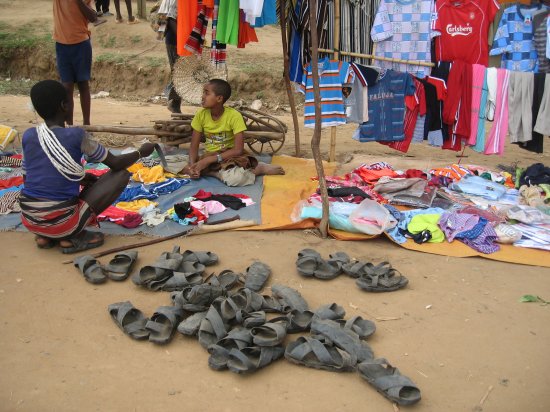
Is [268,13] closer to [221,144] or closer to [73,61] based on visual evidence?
[221,144]

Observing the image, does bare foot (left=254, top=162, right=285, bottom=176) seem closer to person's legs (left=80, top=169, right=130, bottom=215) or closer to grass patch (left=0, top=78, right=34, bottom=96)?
person's legs (left=80, top=169, right=130, bottom=215)

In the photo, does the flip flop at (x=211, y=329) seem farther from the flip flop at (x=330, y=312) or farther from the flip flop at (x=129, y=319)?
the flip flop at (x=330, y=312)

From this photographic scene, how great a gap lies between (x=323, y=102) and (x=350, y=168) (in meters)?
0.85

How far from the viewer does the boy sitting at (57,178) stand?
12.0ft

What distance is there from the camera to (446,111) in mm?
5742

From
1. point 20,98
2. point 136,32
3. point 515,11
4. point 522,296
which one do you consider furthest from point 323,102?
point 136,32

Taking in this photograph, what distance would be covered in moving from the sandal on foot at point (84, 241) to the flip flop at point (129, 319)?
98 cm

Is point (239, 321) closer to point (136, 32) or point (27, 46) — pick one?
point (136, 32)

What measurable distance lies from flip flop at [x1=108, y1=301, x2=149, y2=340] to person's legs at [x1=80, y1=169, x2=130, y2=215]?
3.69 ft

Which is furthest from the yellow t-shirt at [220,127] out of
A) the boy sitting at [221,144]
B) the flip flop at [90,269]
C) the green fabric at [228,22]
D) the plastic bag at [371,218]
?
the flip flop at [90,269]

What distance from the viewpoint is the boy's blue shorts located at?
6469 mm

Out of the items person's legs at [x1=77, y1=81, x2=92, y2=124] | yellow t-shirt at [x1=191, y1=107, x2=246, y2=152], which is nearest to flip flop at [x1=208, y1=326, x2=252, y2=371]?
yellow t-shirt at [x1=191, y1=107, x2=246, y2=152]

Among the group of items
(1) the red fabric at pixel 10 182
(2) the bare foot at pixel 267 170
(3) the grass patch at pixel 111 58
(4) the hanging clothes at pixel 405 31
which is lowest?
(2) the bare foot at pixel 267 170

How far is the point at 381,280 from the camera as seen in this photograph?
3.51 metres
